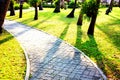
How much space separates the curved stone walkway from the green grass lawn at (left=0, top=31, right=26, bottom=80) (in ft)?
1.08

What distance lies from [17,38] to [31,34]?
1.82 metres

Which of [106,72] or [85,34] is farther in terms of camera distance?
[85,34]

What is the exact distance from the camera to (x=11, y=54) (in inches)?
487

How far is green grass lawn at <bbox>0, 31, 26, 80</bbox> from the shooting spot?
30.9ft

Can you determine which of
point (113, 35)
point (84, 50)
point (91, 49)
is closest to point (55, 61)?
point (84, 50)

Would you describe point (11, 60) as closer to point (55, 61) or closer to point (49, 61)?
point (49, 61)

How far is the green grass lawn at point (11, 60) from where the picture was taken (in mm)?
9414

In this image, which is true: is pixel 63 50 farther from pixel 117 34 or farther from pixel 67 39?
pixel 117 34

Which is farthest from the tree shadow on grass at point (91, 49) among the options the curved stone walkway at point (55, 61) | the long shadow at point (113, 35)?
the long shadow at point (113, 35)

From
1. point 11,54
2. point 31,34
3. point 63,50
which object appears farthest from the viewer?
point 31,34

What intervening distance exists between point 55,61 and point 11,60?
2.11 meters

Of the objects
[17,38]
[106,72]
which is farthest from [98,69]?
[17,38]

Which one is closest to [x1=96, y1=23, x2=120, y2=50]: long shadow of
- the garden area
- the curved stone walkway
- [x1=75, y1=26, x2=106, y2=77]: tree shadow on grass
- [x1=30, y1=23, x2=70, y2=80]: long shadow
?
the garden area

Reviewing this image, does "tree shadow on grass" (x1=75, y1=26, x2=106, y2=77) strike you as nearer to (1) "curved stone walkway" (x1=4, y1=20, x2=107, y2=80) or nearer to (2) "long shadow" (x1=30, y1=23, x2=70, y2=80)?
(1) "curved stone walkway" (x1=4, y1=20, x2=107, y2=80)
